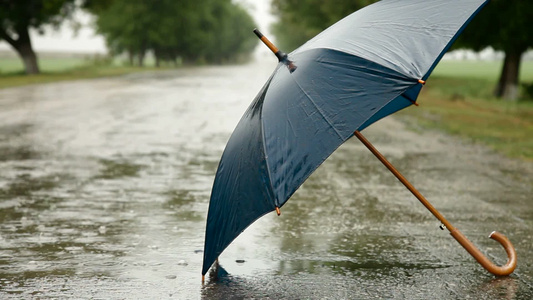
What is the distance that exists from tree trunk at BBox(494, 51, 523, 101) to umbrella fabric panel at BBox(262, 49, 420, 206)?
75.9 feet

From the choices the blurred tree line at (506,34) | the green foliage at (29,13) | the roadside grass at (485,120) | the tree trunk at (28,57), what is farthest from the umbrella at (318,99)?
the tree trunk at (28,57)

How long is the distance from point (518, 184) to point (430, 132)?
618 cm

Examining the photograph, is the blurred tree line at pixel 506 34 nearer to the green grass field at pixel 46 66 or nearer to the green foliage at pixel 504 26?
the green foliage at pixel 504 26

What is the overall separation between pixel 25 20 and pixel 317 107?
41.7 meters

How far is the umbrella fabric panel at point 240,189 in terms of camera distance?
423 centimetres

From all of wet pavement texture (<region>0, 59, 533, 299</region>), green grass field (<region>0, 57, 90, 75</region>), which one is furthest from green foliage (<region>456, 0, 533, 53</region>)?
green grass field (<region>0, 57, 90, 75</region>)

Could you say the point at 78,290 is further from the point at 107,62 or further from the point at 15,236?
the point at 107,62

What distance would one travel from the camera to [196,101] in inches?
907

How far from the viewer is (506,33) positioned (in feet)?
78.6

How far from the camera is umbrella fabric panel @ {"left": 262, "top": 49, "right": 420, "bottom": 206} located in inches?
160

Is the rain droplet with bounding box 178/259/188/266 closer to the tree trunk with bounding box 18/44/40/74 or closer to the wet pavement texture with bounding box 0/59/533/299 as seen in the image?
the wet pavement texture with bounding box 0/59/533/299

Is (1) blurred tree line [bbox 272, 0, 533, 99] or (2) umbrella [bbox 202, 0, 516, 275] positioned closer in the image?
(2) umbrella [bbox 202, 0, 516, 275]

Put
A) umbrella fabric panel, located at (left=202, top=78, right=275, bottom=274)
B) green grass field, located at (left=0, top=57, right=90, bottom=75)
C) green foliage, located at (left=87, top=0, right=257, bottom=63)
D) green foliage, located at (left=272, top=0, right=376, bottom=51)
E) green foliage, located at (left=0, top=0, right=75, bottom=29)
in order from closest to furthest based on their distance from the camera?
1. umbrella fabric panel, located at (left=202, top=78, right=275, bottom=274)
2. green foliage, located at (left=0, top=0, right=75, bottom=29)
3. green foliage, located at (left=272, top=0, right=376, bottom=51)
4. green grass field, located at (left=0, top=57, right=90, bottom=75)
5. green foliage, located at (left=87, top=0, right=257, bottom=63)

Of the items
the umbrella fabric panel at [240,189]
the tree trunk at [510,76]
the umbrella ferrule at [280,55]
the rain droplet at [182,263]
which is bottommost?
the tree trunk at [510,76]
